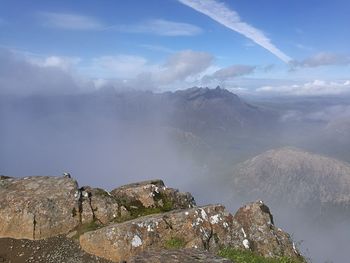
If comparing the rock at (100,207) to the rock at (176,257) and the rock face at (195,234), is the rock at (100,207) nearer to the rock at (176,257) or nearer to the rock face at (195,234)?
the rock face at (195,234)

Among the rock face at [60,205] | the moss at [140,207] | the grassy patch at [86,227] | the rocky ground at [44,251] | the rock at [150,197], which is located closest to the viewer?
the rocky ground at [44,251]

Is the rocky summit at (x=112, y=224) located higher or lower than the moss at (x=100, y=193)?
lower

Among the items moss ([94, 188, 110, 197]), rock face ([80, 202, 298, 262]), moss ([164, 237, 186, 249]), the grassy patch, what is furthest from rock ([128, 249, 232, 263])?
moss ([94, 188, 110, 197])

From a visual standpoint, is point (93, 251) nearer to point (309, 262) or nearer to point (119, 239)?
point (119, 239)

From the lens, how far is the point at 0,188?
33.9m

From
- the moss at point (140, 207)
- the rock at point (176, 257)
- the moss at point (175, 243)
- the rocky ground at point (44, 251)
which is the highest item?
the rock at point (176, 257)

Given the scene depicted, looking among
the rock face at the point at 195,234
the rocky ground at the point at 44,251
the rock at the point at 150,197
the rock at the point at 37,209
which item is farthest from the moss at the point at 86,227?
the rock at the point at 150,197

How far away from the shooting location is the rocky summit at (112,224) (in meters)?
28.9

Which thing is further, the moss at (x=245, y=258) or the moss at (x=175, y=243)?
the moss at (x=175, y=243)

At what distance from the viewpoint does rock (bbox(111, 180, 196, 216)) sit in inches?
1419

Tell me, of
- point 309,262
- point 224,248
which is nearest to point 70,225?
point 224,248

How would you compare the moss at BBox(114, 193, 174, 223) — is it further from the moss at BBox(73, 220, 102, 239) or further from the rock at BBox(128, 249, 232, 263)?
the rock at BBox(128, 249, 232, 263)

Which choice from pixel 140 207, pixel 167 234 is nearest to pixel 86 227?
pixel 140 207

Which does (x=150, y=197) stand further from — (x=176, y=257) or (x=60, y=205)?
(x=176, y=257)
